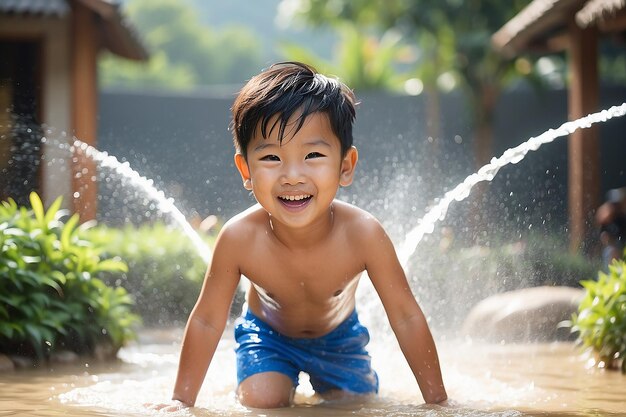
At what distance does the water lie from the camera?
147 inches

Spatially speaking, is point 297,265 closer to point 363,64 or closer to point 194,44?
point 363,64

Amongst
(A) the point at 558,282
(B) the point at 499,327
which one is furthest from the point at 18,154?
Answer: (A) the point at 558,282

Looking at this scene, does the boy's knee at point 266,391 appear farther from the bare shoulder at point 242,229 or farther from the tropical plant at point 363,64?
the tropical plant at point 363,64

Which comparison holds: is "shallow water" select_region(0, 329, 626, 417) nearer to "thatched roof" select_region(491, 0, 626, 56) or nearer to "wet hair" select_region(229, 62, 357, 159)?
"wet hair" select_region(229, 62, 357, 159)

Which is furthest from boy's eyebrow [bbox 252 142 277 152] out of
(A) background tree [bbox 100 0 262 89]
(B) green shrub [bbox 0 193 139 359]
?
(A) background tree [bbox 100 0 262 89]

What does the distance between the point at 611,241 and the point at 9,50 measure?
23.3 ft

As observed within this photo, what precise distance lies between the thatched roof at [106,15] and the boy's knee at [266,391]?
22.2 feet

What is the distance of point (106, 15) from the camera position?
10.8m

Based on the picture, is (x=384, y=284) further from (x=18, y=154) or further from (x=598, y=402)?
(x=18, y=154)

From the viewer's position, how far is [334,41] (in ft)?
289

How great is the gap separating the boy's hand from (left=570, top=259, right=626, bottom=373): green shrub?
2.40 meters

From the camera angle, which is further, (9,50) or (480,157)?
(480,157)

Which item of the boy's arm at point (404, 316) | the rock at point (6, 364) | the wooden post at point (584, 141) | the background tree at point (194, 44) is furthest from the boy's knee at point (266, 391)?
the background tree at point (194, 44)

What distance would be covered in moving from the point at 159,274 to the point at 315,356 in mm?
4602
